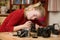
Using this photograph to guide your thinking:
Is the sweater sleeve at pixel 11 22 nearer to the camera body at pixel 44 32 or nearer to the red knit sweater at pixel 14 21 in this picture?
the red knit sweater at pixel 14 21

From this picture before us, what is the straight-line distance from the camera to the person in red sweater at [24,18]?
1.59 m

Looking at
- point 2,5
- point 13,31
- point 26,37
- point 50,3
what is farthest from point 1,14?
point 26,37

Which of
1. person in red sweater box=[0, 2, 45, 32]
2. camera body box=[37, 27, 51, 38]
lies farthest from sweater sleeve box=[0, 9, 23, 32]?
camera body box=[37, 27, 51, 38]

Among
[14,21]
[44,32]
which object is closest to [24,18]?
[14,21]

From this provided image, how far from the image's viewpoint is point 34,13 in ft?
5.13

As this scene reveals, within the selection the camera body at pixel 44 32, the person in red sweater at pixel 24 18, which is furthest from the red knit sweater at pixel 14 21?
the camera body at pixel 44 32

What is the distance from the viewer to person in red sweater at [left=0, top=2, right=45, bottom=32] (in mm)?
1587

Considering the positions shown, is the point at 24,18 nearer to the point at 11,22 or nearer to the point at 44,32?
the point at 11,22

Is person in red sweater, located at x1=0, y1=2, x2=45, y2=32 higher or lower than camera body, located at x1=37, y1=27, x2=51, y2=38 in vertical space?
higher

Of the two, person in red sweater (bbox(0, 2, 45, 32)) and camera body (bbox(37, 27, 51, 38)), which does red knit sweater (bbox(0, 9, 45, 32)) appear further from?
camera body (bbox(37, 27, 51, 38))

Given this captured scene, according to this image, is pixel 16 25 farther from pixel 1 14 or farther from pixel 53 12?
pixel 53 12

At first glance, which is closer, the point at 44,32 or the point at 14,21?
the point at 44,32

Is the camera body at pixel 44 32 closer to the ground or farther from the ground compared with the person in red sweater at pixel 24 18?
closer to the ground

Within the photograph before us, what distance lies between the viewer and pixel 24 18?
181cm
